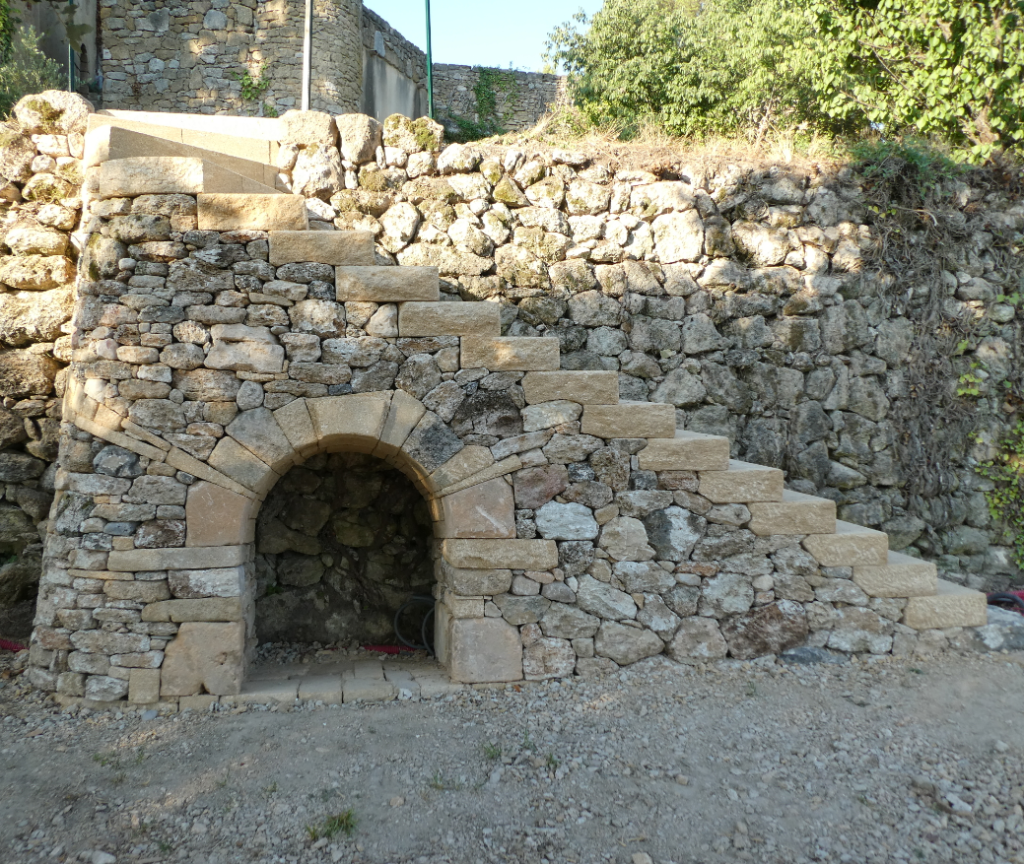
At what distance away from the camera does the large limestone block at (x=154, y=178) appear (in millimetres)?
4109

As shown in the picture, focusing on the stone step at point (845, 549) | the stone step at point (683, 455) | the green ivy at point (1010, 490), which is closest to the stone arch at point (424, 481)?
the stone step at point (683, 455)

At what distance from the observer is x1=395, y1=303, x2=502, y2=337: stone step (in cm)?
421

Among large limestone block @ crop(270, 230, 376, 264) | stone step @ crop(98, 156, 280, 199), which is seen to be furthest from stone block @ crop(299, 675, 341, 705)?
stone step @ crop(98, 156, 280, 199)

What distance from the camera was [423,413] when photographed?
4.21 meters

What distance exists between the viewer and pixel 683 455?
172 inches

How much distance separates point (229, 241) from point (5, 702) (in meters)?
2.83

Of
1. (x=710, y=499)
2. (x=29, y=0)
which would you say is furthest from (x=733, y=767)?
(x=29, y=0)

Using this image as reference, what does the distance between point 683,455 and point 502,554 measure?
4.01 ft

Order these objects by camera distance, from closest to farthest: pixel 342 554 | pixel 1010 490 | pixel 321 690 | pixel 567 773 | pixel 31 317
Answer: pixel 567 773 < pixel 321 690 < pixel 31 317 < pixel 342 554 < pixel 1010 490

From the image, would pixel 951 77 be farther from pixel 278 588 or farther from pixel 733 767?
pixel 278 588

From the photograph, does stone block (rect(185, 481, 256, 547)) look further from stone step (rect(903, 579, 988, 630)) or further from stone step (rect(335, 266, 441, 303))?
stone step (rect(903, 579, 988, 630))

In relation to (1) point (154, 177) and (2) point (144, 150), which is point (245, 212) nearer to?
(1) point (154, 177)

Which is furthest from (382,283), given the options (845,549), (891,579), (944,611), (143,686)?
(944,611)

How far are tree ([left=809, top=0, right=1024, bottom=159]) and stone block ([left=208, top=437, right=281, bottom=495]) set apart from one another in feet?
20.5
